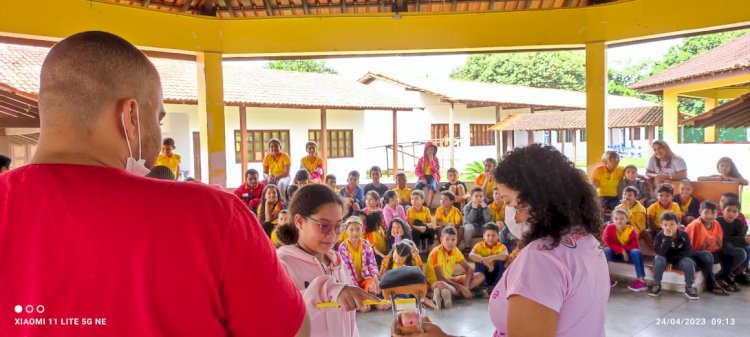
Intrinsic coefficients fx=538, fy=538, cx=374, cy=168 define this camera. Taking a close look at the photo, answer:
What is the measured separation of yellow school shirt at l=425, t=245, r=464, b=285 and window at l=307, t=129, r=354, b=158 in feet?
36.4

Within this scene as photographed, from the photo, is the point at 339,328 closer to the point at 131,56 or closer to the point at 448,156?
the point at 131,56

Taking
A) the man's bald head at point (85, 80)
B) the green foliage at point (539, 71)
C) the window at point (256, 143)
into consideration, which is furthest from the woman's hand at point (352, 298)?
the green foliage at point (539, 71)

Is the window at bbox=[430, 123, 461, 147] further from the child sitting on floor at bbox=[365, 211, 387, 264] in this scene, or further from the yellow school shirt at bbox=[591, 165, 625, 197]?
the child sitting on floor at bbox=[365, 211, 387, 264]

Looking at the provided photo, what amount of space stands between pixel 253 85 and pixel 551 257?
48.3ft

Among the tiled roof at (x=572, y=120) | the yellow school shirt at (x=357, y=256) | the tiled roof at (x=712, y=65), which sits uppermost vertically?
the tiled roof at (x=712, y=65)

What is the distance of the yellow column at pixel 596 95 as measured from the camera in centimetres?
726

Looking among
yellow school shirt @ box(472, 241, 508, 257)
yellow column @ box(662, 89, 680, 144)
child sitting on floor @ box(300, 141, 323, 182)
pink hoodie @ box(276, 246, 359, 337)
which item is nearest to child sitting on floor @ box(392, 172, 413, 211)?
child sitting on floor @ box(300, 141, 323, 182)

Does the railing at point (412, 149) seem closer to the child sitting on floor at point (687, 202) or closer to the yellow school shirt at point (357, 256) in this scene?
the child sitting on floor at point (687, 202)

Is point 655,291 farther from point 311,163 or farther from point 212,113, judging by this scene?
point 212,113

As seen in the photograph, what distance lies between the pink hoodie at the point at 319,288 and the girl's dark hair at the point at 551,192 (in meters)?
0.69

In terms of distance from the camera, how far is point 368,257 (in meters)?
5.43

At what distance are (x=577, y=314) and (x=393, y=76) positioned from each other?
19529 millimetres

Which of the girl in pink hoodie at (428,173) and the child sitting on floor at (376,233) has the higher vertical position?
the girl in pink hoodie at (428,173)

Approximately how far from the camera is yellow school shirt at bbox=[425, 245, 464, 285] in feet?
21.4
